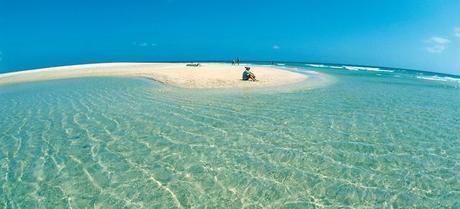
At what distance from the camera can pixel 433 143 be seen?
10586 millimetres

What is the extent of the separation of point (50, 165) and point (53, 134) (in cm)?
331

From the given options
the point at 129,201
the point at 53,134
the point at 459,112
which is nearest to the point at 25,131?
the point at 53,134

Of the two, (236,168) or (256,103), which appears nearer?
(236,168)

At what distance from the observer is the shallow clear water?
680 centimetres

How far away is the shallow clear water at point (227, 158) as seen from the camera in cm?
680

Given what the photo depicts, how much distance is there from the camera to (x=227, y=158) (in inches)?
352

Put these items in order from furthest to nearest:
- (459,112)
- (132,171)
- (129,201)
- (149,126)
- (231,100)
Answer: (231,100), (459,112), (149,126), (132,171), (129,201)

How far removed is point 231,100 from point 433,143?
33.3ft

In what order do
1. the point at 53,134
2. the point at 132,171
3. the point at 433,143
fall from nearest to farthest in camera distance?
the point at 132,171 → the point at 433,143 → the point at 53,134

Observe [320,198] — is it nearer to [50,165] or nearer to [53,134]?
[50,165]

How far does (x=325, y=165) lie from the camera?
8.45m

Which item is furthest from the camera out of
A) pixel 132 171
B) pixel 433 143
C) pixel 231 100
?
pixel 231 100

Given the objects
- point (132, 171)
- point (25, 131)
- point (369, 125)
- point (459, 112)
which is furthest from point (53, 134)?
point (459, 112)

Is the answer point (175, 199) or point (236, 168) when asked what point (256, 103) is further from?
point (175, 199)
